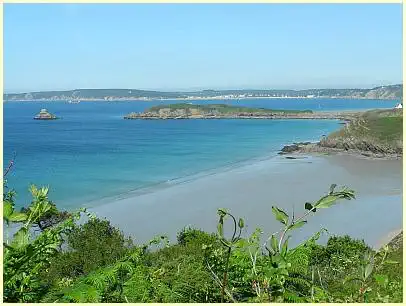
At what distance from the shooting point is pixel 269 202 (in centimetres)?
2267

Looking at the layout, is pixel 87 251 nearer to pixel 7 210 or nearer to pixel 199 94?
pixel 7 210

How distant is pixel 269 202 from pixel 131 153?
69.5 feet

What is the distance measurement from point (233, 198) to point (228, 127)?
43.8m

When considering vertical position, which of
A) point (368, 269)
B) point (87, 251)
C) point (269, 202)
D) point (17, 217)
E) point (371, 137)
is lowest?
point (269, 202)

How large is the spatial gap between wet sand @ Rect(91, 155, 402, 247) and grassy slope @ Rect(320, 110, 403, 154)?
15.9ft

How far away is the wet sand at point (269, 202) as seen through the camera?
1862 cm

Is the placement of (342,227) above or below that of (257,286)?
below

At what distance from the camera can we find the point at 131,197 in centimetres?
2495

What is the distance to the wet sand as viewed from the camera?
18622mm

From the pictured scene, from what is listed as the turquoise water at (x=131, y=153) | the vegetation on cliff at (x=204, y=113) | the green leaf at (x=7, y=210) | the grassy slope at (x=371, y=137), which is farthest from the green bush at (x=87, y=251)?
the vegetation on cliff at (x=204, y=113)

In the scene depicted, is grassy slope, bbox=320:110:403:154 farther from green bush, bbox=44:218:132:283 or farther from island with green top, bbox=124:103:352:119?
island with green top, bbox=124:103:352:119

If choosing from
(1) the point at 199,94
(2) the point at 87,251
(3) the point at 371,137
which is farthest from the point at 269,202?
(1) the point at 199,94

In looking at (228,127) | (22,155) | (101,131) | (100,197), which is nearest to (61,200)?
(100,197)

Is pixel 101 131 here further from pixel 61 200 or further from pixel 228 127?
pixel 61 200
